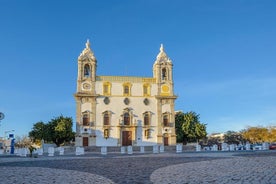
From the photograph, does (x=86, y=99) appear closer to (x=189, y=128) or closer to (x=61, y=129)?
(x=61, y=129)

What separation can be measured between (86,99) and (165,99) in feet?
43.7

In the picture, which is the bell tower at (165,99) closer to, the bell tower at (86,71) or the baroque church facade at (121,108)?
the baroque church facade at (121,108)

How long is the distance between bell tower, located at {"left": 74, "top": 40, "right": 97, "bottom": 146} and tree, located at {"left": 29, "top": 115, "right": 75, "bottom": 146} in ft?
9.04

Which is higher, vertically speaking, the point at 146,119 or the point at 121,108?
the point at 121,108

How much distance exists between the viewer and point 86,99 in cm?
4978

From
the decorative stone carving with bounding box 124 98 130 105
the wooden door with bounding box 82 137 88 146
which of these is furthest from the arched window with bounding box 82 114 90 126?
the decorative stone carving with bounding box 124 98 130 105

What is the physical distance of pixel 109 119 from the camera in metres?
50.2

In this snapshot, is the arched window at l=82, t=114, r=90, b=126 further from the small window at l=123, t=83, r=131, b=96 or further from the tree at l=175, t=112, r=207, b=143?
the tree at l=175, t=112, r=207, b=143

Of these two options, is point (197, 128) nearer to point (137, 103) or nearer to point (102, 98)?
point (137, 103)

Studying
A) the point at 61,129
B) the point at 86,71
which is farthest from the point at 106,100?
the point at 61,129

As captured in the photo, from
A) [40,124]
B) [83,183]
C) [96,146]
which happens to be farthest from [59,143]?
[83,183]

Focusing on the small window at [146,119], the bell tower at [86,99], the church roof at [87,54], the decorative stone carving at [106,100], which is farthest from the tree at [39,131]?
the small window at [146,119]

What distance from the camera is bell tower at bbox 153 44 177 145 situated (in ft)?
168

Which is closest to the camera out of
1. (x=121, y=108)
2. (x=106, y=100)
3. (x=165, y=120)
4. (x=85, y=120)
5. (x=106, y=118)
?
(x=85, y=120)
